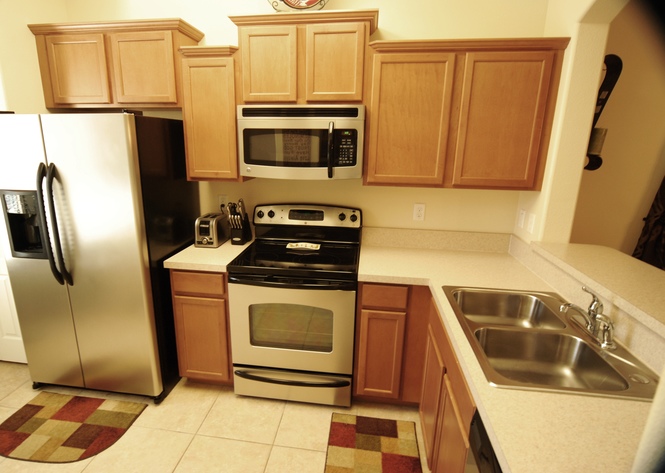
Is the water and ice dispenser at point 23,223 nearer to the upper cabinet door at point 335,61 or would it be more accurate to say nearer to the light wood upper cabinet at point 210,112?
the light wood upper cabinet at point 210,112

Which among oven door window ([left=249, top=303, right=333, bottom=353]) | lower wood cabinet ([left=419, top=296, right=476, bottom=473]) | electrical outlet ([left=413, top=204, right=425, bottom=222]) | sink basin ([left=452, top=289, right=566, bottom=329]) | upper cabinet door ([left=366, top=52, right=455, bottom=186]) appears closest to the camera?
lower wood cabinet ([left=419, top=296, right=476, bottom=473])

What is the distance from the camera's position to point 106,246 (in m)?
1.87

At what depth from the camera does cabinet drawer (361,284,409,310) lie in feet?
6.01

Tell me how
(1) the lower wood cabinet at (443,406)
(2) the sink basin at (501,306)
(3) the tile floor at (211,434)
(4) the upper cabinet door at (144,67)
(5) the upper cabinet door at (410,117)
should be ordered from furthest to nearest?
(4) the upper cabinet door at (144,67)
(5) the upper cabinet door at (410,117)
(3) the tile floor at (211,434)
(2) the sink basin at (501,306)
(1) the lower wood cabinet at (443,406)

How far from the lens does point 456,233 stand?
7.49 feet

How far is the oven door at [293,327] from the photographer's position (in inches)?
74.1

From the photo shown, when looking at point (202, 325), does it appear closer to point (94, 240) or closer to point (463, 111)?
point (94, 240)

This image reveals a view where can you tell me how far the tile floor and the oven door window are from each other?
0.42 m

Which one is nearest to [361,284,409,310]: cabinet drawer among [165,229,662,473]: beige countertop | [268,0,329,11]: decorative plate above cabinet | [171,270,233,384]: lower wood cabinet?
[165,229,662,473]: beige countertop

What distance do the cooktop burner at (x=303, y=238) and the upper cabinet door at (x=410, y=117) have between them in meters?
0.44

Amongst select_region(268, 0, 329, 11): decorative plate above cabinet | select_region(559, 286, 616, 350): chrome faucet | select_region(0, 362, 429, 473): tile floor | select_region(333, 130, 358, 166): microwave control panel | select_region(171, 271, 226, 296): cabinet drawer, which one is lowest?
select_region(0, 362, 429, 473): tile floor

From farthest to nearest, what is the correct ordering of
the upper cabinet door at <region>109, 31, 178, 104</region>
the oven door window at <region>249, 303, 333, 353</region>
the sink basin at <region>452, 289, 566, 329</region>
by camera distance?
1. the upper cabinet door at <region>109, 31, 178, 104</region>
2. the oven door window at <region>249, 303, 333, 353</region>
3. the sink basin at <region>452, 289, 566, 329</region>

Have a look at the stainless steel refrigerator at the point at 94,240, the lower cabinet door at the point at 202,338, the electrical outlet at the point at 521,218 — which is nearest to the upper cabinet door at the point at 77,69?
the stainless steel refrigerator at the point at 94,240

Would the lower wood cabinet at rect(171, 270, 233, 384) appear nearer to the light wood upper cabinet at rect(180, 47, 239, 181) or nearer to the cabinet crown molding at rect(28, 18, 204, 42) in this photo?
the light wood upper cabinet at rect(180, 47, 239, 181)
